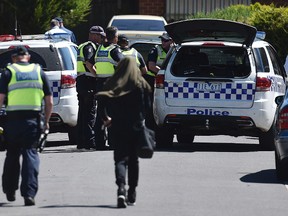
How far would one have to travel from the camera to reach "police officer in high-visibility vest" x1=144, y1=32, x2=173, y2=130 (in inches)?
727

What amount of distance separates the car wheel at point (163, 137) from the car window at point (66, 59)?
5.36ft

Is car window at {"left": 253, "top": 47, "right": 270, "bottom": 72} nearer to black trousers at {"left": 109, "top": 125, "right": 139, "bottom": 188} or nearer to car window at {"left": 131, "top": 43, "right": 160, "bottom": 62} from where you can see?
car window at {"left": 131, "top": 43, "right": 160, "bottom": 62}

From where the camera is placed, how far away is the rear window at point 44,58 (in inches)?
697

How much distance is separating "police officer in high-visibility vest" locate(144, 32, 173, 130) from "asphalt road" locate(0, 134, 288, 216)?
62 cm

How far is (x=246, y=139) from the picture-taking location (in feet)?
67.9

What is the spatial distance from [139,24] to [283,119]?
15.5 meters

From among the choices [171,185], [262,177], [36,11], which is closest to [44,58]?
[262,177]

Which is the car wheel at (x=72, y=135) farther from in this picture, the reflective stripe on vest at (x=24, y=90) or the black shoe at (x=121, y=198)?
the black shoe at (x=121, y=198)

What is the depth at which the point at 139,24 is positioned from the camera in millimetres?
29078

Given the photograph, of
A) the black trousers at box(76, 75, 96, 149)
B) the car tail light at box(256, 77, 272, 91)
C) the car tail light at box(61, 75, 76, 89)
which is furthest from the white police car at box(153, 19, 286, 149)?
the car tail light at box(61, 75, 76, 89)

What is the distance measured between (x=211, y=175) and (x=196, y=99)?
3.00 meters

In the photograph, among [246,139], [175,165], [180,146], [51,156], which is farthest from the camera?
[246,139]

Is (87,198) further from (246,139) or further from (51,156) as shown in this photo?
(246,139)

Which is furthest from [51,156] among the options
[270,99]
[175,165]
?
[270,99]
